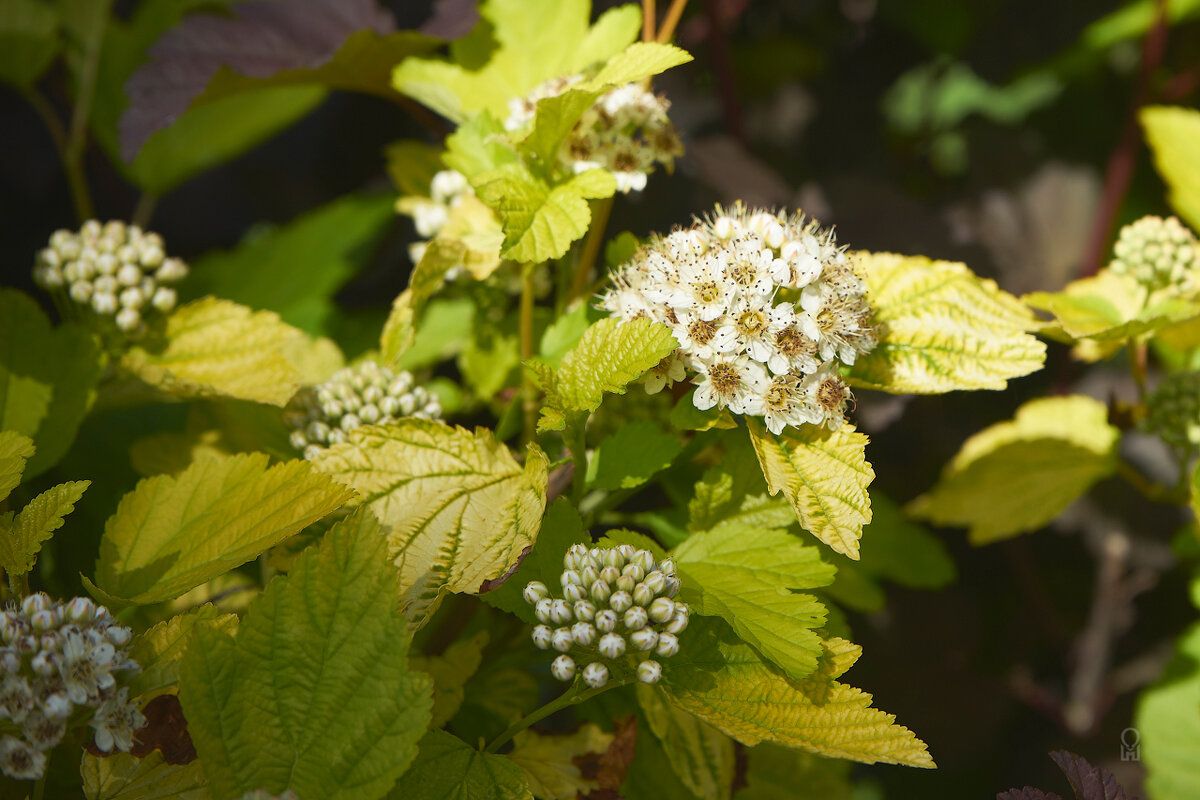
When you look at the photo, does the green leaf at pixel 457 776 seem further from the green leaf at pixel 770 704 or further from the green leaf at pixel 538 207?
the green leaf at pixel 538 207

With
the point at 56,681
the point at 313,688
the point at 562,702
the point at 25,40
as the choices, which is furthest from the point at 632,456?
the point at 25,40

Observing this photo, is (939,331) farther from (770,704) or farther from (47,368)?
(47,368)

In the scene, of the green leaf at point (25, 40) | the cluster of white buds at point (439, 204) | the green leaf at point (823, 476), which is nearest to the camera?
the green leaf at point (823, 476)

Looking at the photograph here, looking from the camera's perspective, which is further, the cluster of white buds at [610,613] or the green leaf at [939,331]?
the green leaf at [939,331]

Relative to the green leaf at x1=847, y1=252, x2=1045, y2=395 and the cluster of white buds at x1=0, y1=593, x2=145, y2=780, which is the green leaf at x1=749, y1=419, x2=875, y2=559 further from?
the cluster of white buds at x1=0, y1=593, x2=145, y2=780

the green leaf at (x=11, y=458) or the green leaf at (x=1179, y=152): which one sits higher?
the green leaf at (x=1179, y=152)

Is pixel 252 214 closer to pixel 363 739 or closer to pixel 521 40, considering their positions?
pixel 521 40

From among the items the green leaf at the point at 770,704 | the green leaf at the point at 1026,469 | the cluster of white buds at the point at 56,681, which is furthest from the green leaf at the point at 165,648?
the green leaf at the point at 1026,469
